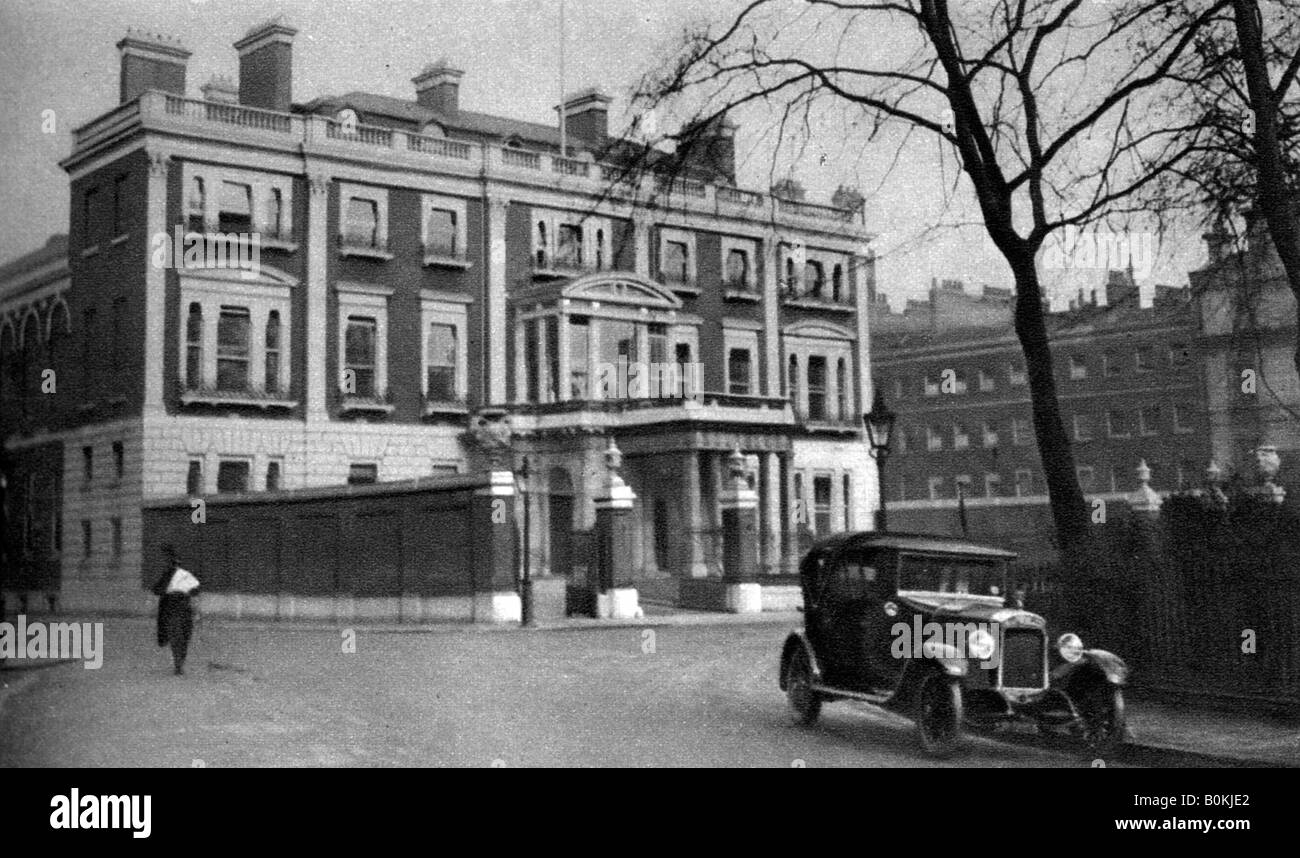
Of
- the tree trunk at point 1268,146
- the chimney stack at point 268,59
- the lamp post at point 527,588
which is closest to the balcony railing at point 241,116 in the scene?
the chimney stack at point 268,59

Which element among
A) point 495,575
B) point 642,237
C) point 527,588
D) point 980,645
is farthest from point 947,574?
point 495,575

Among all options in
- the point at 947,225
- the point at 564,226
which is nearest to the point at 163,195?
the point at 564,226

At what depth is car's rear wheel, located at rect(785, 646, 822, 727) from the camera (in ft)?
28.3

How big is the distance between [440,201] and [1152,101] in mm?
4952

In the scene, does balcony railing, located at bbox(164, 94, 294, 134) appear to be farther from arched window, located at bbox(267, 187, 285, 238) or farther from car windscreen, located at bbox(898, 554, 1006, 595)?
car windscreen, located at bbox(898, 554, 1006, 595)

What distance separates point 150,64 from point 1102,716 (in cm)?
667

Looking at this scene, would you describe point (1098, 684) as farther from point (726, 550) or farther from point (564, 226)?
point (564, 226)

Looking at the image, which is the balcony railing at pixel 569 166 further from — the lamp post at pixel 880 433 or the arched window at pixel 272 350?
the lamp post at pixel 880 433

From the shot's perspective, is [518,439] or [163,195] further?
[518,439]

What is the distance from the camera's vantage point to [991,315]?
9.25 metres

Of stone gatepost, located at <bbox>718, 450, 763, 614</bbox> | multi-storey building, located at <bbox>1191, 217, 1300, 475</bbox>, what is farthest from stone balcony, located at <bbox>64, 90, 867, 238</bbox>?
multi-storey building, located at <bbox>1191, 217, 1300, 475</bbox>

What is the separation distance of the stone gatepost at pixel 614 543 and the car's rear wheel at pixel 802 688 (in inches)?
58.6

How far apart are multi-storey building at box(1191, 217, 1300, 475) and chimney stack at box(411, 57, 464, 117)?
17.2 feet

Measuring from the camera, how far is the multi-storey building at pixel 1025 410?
9.06 meters
